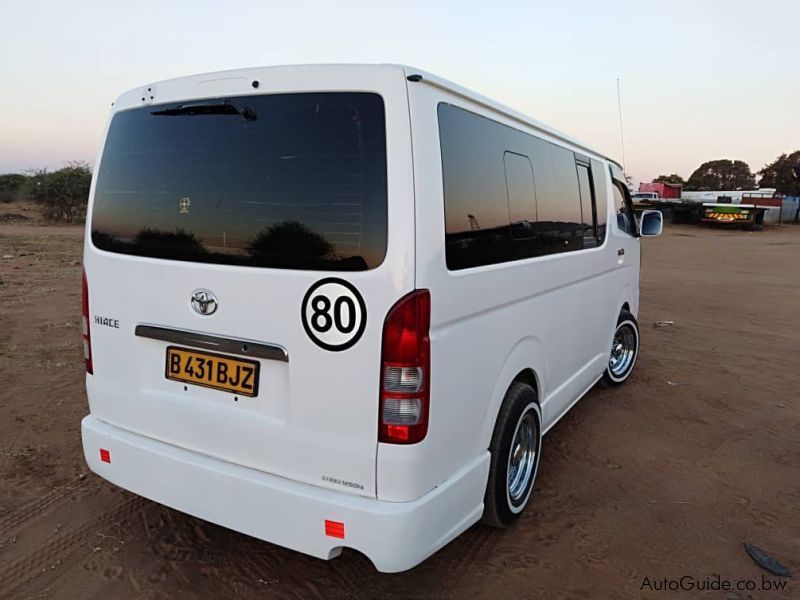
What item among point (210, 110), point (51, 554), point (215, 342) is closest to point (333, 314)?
point (215, 342)

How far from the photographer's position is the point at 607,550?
2.86 meters

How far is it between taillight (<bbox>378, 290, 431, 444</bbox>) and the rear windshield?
0.21 meters

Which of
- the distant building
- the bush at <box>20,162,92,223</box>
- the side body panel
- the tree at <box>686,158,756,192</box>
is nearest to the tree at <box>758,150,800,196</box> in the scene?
the tree at <box>686,158,756,192</box>

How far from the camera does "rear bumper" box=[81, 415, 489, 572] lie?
6.71ft

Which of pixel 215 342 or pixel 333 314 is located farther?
pixel 215 342

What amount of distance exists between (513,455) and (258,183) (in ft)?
6.20

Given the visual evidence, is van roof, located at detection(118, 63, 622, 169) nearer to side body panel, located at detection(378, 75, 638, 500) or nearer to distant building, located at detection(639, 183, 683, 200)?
side body panel, located at detection(378, 75, 638, 500)

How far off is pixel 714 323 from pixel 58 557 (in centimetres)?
848

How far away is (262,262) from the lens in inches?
85.3

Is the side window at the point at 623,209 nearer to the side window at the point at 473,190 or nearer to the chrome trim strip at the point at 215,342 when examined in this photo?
the side window at the point at 473,190

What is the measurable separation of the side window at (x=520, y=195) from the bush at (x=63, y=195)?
89.1 feet

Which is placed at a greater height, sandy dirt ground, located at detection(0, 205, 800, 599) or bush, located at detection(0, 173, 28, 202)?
bush, located at detection(0, 173, 28, 202)

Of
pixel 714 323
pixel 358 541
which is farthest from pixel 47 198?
pixel 358 541

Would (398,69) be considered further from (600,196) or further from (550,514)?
(600,196)
